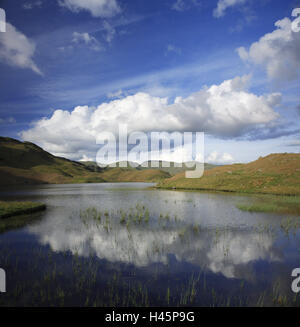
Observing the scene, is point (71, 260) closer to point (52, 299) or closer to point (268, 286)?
point (52, 299)

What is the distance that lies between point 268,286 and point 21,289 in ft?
48.5

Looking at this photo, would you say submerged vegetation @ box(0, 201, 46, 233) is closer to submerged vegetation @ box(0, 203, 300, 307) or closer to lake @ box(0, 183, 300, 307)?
lake @ box(0, 183, 300, 307)

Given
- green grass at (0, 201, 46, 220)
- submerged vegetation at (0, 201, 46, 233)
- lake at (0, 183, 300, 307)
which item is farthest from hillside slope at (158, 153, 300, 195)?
submerged vegetation at (0, 201, 46, 233)

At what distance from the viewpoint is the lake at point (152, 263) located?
461 inches

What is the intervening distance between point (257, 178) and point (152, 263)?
72633mm

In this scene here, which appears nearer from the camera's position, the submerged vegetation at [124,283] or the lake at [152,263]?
the submerged vegetation at [124,283]

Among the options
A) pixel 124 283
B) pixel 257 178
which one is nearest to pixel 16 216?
pixel 124 283

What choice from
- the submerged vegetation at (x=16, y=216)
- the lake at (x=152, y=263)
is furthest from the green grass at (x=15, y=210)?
the lake at (x=152, y=263)

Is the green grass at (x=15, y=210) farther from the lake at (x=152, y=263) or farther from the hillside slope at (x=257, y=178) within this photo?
the hillside slope at (x=257, y=178)

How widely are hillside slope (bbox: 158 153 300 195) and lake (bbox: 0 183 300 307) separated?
45.3 metres

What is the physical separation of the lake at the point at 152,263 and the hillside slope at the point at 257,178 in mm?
45303

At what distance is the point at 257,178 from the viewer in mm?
77375

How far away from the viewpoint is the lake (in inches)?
461
